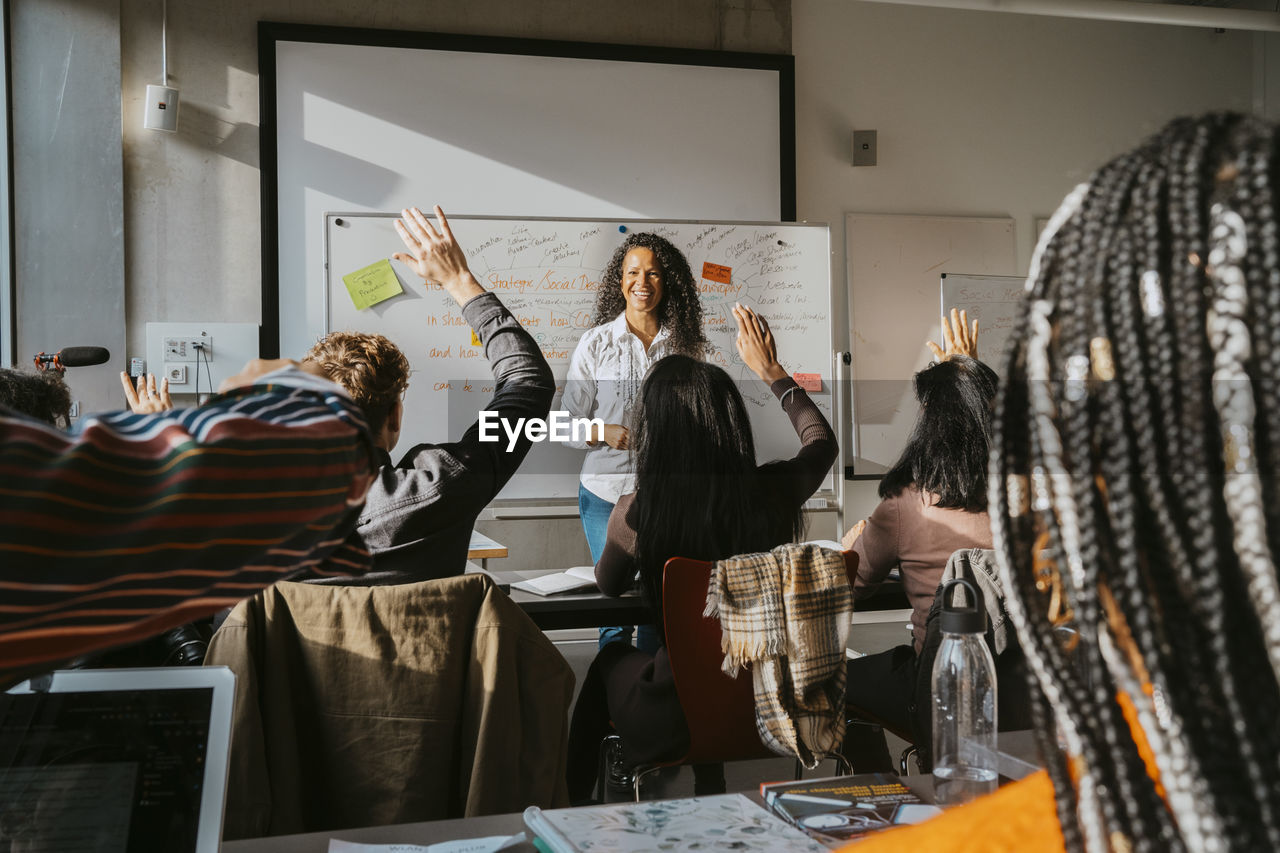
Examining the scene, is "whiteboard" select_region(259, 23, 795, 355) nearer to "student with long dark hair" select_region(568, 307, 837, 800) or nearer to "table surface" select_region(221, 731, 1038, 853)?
"student with long dark hair" select_region(568, 307, 837, 800)

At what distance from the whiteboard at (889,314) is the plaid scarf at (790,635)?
287 cm

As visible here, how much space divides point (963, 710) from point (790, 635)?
2.22ft

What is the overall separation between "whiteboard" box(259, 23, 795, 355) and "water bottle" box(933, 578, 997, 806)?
136 inches

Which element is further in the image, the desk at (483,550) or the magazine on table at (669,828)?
the desk at (483,550)

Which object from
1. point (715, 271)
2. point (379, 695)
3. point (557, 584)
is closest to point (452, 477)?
point (379, 695)

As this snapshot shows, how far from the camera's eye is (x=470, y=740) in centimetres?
167

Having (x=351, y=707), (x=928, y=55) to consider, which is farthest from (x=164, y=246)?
(x=928, y=55)

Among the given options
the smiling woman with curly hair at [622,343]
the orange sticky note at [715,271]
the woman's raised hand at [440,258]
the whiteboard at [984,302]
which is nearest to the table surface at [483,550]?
the smiling woman with curly hair at [622,343]

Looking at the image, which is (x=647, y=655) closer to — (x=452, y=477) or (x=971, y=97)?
(x=452, y=477)

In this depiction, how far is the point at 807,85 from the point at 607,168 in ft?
3.63

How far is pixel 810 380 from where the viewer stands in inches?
177

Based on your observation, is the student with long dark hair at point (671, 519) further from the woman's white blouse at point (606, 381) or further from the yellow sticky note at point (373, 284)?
the yellow sticky note at point (373, 284)

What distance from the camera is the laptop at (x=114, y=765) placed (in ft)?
2.66

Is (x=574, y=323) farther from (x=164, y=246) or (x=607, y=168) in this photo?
(x=164, y=246)
